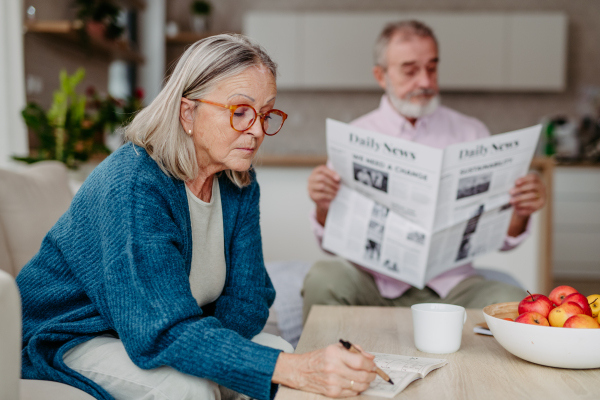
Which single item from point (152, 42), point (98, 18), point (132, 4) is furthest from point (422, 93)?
point (152, 42)

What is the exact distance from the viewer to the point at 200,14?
495 cm

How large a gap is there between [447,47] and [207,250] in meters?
3.99

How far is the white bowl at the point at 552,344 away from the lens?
2.71 feet

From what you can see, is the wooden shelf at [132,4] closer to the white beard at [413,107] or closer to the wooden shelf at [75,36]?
the wooden shelf at [75,36]

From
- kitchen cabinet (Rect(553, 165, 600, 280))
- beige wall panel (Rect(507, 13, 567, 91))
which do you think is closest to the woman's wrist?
kitchen cabinet (Rect(553, 165, 600, 280))

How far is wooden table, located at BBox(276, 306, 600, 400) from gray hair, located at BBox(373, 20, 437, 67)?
0.98 meters

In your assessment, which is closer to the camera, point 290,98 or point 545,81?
point 545,81

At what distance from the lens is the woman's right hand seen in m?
0.78

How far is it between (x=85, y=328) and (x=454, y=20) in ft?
14.3

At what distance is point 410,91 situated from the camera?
183cm

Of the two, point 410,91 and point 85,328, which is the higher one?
point 410,91

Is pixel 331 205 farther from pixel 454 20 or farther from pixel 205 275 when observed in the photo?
pixel 454 20

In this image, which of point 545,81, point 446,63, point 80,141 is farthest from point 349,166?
point 545,81

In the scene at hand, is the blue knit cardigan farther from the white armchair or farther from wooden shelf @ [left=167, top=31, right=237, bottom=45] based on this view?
wooden shelf @ [left=167, top=31, right=237, bottom=45]
